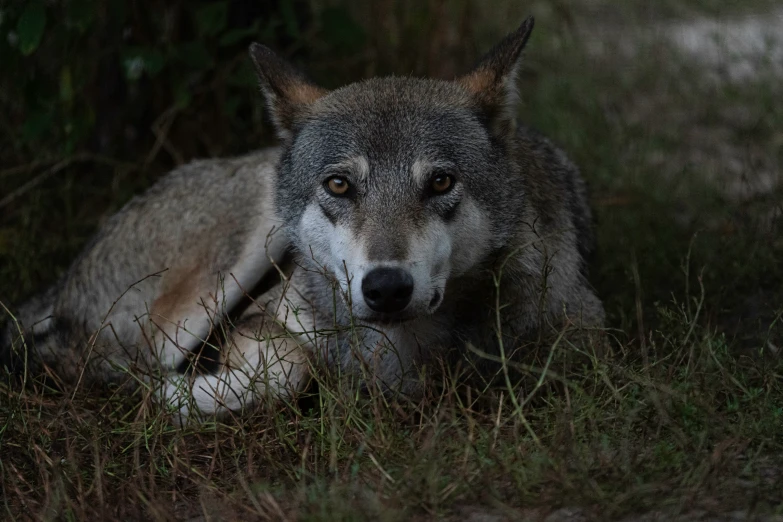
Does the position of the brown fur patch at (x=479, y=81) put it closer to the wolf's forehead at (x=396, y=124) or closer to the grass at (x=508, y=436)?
the wolf's forehead at (x=396, y=124)

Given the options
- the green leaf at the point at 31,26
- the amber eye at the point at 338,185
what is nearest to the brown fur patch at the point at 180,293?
the amber eye at the point at 338,185

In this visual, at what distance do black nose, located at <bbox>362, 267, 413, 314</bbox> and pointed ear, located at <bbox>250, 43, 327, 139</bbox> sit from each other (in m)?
1.29

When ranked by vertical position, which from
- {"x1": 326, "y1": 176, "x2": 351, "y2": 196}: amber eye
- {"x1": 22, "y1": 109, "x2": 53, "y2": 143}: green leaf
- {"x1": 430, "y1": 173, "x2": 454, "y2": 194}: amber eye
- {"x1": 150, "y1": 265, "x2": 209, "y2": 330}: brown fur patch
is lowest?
{"x1": 150, "y1": 265, "x2": 209, "y2": 330}: brown fur patch

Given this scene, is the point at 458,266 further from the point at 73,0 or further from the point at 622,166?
the point at 622,166

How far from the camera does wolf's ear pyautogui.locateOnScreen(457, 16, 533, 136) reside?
4.35 meters

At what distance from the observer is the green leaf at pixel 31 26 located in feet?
17.1

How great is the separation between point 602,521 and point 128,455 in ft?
6.85

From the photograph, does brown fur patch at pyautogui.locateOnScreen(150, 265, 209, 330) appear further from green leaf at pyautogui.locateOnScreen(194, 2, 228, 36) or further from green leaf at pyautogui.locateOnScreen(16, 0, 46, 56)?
green leaf at pyautogui.locateOnScreen(194, 2, 228, 36)

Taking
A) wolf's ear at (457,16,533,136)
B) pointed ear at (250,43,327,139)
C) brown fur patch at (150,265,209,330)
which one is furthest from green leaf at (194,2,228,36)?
wolf's ear at (457,16,533,136)

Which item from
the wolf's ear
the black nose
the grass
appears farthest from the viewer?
the wolf's ear

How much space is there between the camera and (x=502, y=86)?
4371 mm

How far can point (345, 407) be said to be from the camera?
3.84m

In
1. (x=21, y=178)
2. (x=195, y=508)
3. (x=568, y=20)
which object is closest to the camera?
(x=195, y=508)

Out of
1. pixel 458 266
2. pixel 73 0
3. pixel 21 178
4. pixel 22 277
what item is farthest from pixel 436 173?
pixel 21 178
